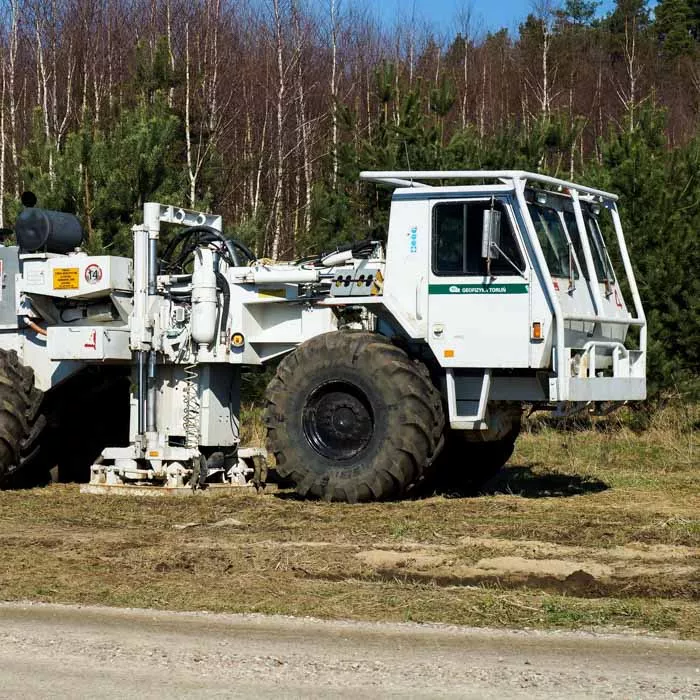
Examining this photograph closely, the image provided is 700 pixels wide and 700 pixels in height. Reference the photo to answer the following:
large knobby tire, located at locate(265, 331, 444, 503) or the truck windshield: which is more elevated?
the truck windshield

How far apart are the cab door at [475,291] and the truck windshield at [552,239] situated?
1.21ft

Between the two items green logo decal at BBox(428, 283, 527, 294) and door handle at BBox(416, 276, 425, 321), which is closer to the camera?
green logo decal at BBox(428, 283, 527, 294)

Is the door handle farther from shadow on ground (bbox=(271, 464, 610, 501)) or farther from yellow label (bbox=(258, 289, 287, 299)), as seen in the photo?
shadow on ground (bbox=(271, 464, 610, 501))

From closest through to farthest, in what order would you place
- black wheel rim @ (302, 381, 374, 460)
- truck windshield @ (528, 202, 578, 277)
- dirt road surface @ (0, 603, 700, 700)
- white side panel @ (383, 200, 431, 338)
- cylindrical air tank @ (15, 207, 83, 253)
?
1. dirt road surface @ (0, 603, 700, 700)
2. truck windshield @ (528, 202, 578, 277)
3. white side panel @ (383, 200, 431, 338)
4. black wheel rim @ (302, 381, 374, 460)
5. cylindrical air tank @ (15, 207, 83, 253)

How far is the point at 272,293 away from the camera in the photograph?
13.6m

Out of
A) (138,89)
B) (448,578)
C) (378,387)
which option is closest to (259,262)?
(378,387)

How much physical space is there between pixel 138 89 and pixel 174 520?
16.3 meters

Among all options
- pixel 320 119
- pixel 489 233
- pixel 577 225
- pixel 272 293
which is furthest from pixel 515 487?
pixel 320 119

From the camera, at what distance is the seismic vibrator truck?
12.3m

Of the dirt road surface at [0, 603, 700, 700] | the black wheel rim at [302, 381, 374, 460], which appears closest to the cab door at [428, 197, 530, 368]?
the black wheel rim at [302, 381, 374, 460]

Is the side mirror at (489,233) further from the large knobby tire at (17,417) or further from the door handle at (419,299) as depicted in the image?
the large knobby tire at (17,417)

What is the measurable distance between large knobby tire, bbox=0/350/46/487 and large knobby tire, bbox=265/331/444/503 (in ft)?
8.71

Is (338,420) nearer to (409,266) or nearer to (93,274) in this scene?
(409,266)

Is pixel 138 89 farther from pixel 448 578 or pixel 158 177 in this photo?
pixel 448 578
